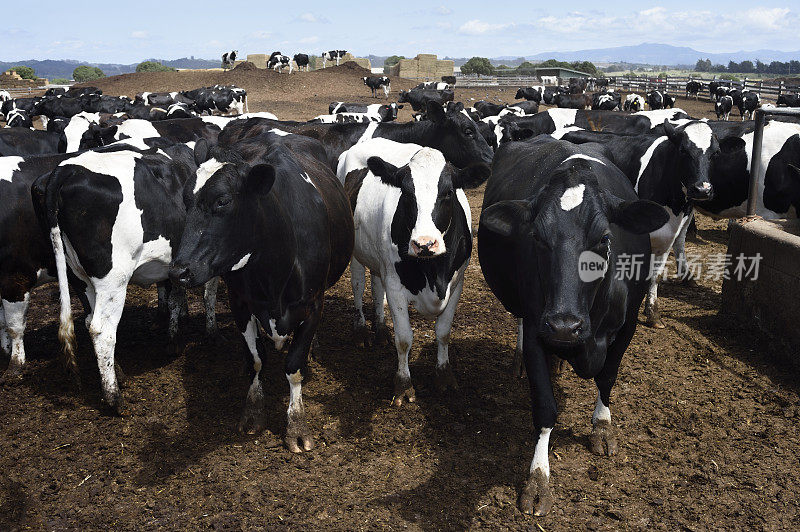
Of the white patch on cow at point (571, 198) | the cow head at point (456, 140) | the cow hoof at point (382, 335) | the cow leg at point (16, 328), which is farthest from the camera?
the cow head at point (456, 140)

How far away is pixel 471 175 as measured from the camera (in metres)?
5.04

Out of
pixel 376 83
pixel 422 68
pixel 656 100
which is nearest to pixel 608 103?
pixel 656 100

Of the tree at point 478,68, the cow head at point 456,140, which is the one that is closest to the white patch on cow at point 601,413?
the cow head at point 456,140

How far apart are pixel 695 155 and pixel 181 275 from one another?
5.61m

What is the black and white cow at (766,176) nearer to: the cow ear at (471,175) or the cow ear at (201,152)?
the cow ear at (471,175)

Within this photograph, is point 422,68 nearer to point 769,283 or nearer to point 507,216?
point 769,283

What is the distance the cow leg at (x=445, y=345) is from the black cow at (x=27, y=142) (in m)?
7.56

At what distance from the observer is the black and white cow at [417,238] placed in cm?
466

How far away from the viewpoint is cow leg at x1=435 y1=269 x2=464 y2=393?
17.5ft

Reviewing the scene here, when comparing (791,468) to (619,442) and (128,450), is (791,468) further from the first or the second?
(128,450)

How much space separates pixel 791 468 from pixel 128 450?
4669 millimetres

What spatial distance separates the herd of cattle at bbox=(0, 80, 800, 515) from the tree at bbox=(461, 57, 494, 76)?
230ft

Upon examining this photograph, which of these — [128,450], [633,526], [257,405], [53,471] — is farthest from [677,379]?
[53,471]

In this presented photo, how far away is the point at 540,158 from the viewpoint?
5.13 m
